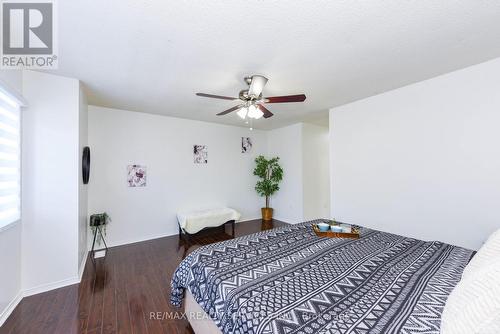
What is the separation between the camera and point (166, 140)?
4082 mm

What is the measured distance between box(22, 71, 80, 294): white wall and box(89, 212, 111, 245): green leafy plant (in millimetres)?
884

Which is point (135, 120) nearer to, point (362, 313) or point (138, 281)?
point (138, 281)

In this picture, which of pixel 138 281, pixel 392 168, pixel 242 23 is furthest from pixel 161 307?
pixel 392 168

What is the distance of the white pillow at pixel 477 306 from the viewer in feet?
2.14

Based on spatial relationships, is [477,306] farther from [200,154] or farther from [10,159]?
[200,154]

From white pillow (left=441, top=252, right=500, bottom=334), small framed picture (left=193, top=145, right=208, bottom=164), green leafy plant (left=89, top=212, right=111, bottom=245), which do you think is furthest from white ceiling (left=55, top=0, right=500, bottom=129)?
green leafy plant (left=89, top=212, right=111, bottom=245)

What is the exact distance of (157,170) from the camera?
13.1 feet

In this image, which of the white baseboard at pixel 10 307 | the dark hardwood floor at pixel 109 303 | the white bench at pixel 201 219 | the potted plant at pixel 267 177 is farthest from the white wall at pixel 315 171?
the white baseboard at pixel 10 307

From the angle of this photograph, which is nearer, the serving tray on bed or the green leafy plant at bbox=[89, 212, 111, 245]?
the serving tray on bed

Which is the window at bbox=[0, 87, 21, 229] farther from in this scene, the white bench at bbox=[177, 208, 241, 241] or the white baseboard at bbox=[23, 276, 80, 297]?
the white bench at bbox=[177, 208, 241, 241]

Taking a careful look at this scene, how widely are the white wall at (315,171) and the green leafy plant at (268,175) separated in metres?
0.73

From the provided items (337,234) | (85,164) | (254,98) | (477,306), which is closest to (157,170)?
(85,164)

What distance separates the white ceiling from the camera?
140 cm

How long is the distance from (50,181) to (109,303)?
1.52 m
